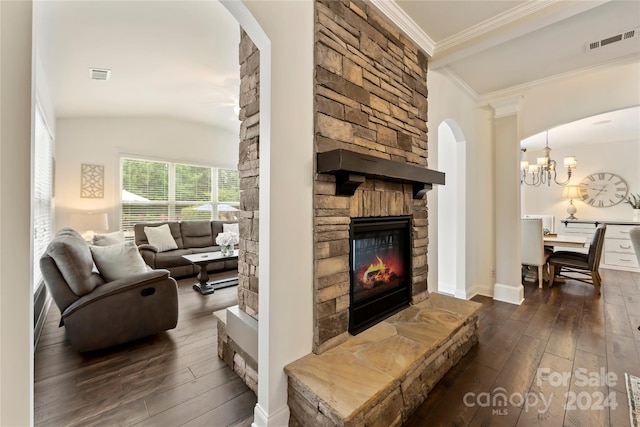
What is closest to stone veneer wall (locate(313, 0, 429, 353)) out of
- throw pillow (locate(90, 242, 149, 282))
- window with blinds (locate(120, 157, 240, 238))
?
throw pillow (locate(90, 242, 149, 282))

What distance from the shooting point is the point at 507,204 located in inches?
141

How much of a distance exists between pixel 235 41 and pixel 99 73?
181 cm

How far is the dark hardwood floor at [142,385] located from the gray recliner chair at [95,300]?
0.16 m

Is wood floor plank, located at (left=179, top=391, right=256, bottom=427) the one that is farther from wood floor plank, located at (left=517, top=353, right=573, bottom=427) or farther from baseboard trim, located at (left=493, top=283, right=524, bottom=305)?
baseboard trim, located at (left=493, top=283, right=524, bottom=305)

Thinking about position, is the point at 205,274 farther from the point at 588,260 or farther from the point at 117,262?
the point at 588,260

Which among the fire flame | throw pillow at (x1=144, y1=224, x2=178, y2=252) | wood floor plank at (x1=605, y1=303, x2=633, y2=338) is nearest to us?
the fire flame

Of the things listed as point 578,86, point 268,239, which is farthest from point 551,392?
point 578,86

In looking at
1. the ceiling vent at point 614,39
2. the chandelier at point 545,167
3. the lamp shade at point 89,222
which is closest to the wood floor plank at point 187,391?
the lamp shade at point 89,222

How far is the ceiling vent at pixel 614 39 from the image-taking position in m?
2.38

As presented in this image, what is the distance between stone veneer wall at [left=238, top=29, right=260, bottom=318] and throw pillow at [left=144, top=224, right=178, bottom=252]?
142 inches

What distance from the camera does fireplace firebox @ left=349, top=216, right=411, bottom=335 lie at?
1962 mm

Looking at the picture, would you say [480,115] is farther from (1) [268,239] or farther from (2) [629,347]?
(1) [268,239]

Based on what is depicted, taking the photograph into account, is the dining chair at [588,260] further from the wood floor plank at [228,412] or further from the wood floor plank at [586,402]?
the wood floor plank at [228,412]

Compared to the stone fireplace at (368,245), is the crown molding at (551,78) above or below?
above
